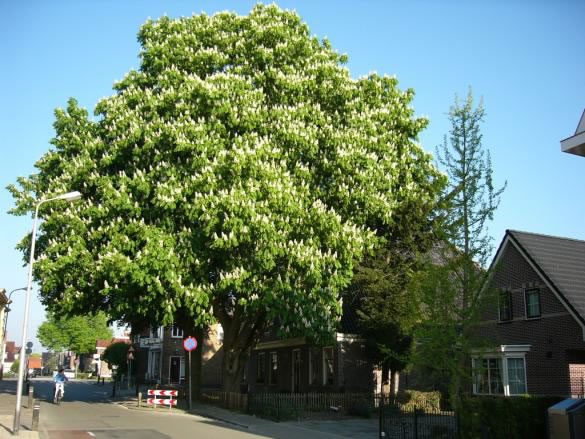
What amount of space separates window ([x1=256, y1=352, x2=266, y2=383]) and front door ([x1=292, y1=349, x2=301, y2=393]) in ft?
16.5

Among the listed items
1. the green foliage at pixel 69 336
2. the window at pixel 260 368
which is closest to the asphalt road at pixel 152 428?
the window at pixel 260 368

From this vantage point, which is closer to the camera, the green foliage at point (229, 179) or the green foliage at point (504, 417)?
the green foliage at point (504, 417)

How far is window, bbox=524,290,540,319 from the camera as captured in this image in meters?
26.2

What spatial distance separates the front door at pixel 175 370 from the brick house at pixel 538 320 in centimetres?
3399

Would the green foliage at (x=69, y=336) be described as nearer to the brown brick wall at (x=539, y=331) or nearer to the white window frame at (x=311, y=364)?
the white window frame at (x=311, y=364)

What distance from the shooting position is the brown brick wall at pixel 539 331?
24344 mm

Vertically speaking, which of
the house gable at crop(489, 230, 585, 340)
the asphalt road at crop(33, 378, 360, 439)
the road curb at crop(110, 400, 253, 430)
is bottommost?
the road curb at crop(110, 400, 253, 430)

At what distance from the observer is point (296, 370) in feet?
119

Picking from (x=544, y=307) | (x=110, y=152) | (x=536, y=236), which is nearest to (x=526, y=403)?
(x=544, y=307)

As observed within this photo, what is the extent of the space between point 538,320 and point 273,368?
63.6 ft

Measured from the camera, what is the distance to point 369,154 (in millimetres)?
24781

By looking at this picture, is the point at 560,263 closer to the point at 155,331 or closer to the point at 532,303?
the point at 532,303

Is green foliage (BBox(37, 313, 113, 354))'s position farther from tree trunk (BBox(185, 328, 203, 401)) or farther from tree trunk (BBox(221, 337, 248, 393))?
tree trunk (BBox(221, 337, 248, 393))

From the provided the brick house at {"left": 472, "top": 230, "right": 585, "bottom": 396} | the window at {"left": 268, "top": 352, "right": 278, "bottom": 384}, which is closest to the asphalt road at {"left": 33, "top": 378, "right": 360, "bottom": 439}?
the brick house at {"left": 472, "top": 230, "right": 585, "bottom": 396}
